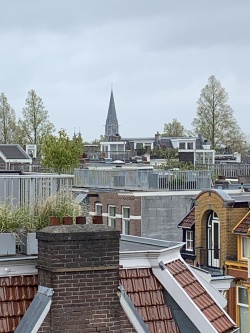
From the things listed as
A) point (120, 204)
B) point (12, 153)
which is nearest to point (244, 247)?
point (120, 204)

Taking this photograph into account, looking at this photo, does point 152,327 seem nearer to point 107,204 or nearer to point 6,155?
point 107,204

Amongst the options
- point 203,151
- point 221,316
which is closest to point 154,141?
point 203,151

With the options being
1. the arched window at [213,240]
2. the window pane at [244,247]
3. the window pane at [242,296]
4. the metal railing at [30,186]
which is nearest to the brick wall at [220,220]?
the arched window at [213,240]

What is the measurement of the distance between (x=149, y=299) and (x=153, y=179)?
104ft

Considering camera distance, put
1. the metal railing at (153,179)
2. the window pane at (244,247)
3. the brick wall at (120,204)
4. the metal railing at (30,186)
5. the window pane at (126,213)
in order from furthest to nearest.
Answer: the metal railing at (153,179) → the window pane at (126,213) → the brick wall at (120,204) → the window pane at (244,247) → the metal railing at (30,186)

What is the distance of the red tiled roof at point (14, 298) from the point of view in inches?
395

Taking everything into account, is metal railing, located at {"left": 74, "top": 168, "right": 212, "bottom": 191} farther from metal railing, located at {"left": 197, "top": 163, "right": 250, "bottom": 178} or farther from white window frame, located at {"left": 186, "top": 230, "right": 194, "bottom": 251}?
metal railing, located at {"left": 197, "top": 163, "right": 250, "bottom": 178}

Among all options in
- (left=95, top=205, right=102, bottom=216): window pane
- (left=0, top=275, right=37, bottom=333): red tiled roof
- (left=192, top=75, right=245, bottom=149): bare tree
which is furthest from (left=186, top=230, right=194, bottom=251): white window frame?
(left=192, top=75, right=245, bottom=149): bare tree

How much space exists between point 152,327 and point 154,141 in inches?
3629

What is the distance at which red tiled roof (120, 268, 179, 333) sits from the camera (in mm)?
10711

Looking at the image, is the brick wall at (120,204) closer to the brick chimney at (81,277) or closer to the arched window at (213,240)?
the arched window at (213,240)

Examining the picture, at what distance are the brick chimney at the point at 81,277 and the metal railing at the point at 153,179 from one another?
104 feet

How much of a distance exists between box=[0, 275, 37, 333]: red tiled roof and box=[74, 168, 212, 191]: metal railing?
3193cm

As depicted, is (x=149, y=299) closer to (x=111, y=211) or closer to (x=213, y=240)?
(x=213, y=240)
